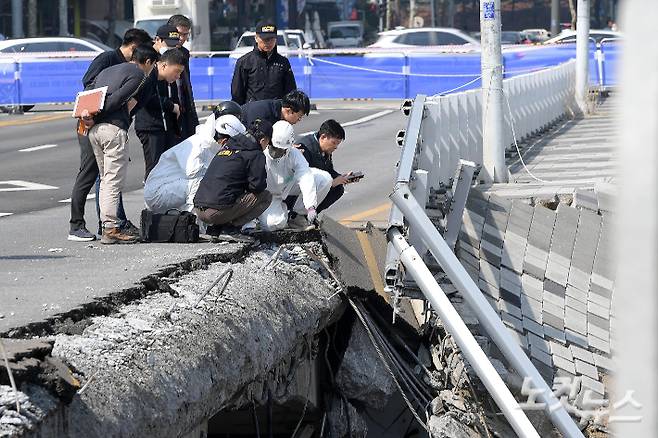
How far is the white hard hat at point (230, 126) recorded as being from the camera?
8031mm

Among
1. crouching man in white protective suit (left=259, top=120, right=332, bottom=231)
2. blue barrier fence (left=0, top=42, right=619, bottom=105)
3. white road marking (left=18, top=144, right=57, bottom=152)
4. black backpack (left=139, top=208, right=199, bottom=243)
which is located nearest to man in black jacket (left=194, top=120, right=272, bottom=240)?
black backpack (left=139, top=208, right=199, bottom=243)

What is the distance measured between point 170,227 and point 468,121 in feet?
17.1

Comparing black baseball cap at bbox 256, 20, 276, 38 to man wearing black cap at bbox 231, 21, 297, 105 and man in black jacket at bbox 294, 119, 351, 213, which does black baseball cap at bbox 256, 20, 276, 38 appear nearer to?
man wearing black cap at bbox 231, 21, 297, 105

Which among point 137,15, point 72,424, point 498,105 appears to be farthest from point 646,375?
point 137,15

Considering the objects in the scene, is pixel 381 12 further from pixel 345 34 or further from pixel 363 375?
pixel 363 375

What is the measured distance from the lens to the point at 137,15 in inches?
1859

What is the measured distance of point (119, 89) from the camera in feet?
26.5

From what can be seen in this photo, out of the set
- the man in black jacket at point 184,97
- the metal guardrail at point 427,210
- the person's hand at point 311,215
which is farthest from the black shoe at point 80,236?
the metal guardrail at point 427,210

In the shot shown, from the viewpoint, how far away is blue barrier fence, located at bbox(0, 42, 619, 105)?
2730cm

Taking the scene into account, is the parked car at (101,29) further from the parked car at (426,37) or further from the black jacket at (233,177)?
the black jacket at (233,177)

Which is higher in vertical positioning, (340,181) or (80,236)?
(340,181)

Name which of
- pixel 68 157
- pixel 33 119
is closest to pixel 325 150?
pixel 68 157

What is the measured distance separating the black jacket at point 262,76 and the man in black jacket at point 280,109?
103 centimetres

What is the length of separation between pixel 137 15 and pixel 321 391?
40.8 metres
